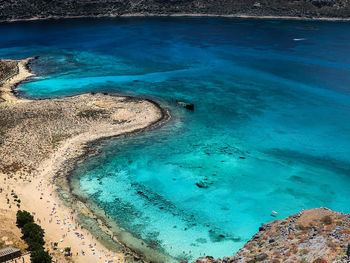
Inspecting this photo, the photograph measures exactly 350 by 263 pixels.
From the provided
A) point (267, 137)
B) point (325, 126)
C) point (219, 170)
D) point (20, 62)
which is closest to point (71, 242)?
point (219, 170)

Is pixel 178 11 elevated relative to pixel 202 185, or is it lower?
elevated

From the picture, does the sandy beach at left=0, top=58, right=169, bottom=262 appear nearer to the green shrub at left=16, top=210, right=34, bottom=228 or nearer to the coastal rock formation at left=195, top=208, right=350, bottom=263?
the green shrub at left=16, top=210, right=34, bottom=228

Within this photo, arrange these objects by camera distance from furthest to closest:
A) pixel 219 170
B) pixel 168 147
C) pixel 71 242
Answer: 1. pixel 168 147
2. pixel 219 170
3. pixel 71 242

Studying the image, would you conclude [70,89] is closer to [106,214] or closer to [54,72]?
[54,72]

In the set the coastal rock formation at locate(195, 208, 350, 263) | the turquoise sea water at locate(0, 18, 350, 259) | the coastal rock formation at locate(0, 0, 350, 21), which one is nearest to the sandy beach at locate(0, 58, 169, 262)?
the turquoise sea water at locate(0, 18, 350, 259)

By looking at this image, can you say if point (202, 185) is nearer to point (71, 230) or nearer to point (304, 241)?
point (71, 230)

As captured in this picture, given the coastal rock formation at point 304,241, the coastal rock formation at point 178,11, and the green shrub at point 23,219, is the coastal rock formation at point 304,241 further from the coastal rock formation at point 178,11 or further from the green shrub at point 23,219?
the coastal rock formation at point 178,11

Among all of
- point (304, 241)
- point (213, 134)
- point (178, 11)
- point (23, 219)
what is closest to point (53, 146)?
point (23, 219)
